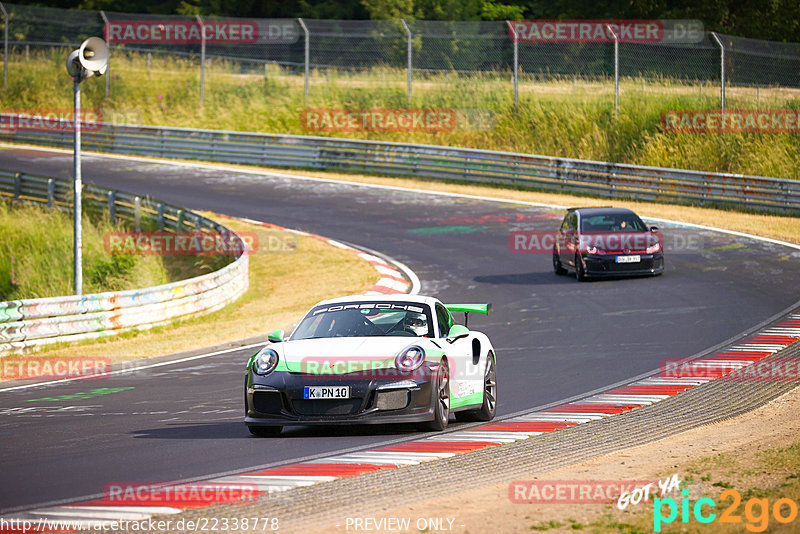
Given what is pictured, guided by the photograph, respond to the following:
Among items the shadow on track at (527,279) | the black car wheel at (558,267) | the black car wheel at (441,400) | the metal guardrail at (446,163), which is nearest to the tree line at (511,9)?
the metal guardrail at (446,163)

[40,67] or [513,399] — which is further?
[40,67]

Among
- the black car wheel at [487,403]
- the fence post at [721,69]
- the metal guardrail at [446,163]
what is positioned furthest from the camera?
the fence post at [721,69]

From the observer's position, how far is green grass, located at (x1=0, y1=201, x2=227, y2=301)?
2503 cm

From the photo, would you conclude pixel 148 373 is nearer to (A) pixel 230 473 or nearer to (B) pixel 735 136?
(A) pixel 230 473

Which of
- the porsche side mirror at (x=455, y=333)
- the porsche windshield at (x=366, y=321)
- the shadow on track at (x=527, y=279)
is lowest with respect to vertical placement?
the shadow on track at (x=527, y=279)

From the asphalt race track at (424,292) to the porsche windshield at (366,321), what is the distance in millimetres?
930

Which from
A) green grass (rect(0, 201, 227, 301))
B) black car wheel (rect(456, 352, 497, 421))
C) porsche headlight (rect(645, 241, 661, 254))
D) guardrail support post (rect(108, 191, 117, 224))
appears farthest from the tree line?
black car wheel (rect(456, 352, 497, 421))

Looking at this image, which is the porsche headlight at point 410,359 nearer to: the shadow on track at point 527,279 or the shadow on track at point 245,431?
the shadow on track at point 245,431

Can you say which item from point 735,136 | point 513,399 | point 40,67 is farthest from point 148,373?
point 40,67

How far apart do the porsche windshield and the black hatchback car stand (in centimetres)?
1236

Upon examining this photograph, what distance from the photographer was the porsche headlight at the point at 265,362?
10336 mm

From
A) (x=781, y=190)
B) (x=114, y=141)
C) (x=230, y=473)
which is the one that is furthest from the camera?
(x=114, y=141)

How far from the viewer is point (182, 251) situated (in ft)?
95.3

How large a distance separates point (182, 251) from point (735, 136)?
58.5ft
